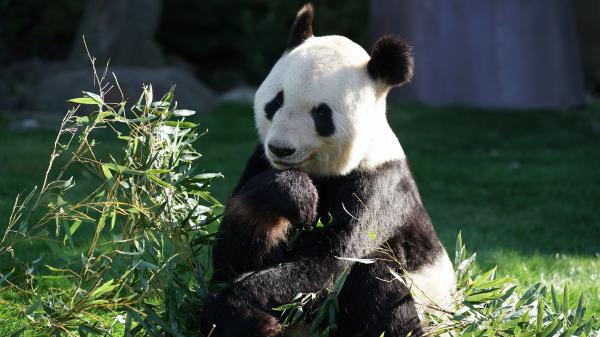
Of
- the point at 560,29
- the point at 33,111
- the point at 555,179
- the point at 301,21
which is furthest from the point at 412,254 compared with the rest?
the point at 560,29

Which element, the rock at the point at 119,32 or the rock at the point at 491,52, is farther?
the rock at the point at 119,32

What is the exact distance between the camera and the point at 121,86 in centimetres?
1089

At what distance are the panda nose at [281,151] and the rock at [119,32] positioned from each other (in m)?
9.08

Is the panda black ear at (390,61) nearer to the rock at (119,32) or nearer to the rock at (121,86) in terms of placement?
the rock at (121,86)

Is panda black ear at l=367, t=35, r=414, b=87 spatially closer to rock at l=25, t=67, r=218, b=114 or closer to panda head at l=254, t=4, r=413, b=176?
panda head at l=254, t=4, r=413, b=176

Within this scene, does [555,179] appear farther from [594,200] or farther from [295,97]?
[295,97]

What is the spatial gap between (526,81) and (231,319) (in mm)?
9654

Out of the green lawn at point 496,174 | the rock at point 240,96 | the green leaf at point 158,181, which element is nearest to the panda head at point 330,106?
the green leaf at point 158,181

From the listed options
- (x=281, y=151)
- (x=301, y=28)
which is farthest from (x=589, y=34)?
(x=281, y=151)

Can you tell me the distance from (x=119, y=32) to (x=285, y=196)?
954cm

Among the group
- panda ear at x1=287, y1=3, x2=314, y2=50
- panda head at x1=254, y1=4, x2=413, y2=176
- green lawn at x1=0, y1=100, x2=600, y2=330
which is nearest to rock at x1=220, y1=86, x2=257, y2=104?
green lawn at x1=0, y1=100, x2=600, y2=330

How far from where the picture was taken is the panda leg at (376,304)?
3736mm

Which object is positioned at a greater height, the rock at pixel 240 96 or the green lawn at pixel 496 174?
the green lawn at pixel 496 174

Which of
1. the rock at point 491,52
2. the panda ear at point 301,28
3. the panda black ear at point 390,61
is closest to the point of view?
the panda black ear at point 390,61
